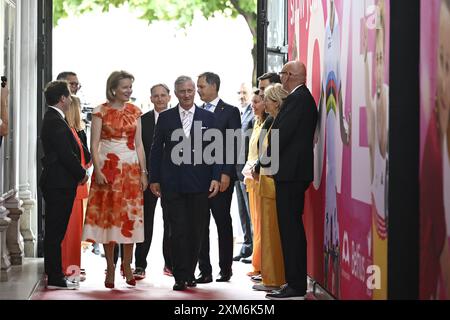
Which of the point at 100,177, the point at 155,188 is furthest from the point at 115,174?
the point at 155,188

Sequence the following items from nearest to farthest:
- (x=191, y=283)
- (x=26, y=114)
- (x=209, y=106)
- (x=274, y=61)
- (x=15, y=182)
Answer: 1. (x=191, y=283)
2. (x=209, y=106)
3. (x=15, y=182)
4. (x=274, y=61)
5. (x=26, y=114)

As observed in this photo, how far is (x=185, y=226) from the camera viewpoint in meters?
8.52

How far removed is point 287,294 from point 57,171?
1986mm

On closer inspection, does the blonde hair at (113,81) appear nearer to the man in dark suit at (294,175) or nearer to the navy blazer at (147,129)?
the navy blazer at (147,129)

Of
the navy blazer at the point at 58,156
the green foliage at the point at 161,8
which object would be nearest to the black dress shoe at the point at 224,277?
the navy blazer at the point at 58,156

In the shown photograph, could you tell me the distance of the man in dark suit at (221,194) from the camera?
887 centimetres

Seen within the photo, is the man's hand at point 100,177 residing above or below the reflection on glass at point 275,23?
below

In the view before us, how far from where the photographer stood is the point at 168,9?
854 inches

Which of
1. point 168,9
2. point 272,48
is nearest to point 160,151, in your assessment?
point 272,48

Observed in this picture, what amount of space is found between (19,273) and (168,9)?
510 inches

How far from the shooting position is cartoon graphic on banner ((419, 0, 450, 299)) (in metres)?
4.80

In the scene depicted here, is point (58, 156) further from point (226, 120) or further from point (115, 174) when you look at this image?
point (226, 120)

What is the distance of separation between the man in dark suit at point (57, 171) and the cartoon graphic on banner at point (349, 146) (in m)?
1.88

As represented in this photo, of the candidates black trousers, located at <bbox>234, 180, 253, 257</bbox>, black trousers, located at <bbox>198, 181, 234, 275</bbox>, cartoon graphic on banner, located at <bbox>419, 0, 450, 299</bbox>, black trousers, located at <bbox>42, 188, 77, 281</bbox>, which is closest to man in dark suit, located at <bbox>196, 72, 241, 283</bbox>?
black trousers, located at <bbox>198, 181, 234, 275</bbox>
